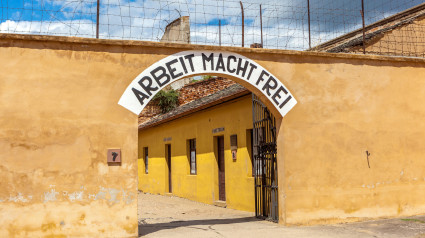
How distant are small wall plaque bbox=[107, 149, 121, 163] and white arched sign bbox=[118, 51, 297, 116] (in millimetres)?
762

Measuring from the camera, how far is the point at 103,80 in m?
8.48

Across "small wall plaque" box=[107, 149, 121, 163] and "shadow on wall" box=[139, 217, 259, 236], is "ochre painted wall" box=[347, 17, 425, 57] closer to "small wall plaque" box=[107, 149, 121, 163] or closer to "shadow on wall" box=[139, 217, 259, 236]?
"shadow on wall" box=[139, 217, 259, 236]

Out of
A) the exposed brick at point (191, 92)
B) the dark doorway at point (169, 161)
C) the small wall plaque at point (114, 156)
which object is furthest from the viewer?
the exposed brick at point (191, 92)

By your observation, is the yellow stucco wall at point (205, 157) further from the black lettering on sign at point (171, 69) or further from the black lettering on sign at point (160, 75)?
the black lettering on sign at point (160, 75)

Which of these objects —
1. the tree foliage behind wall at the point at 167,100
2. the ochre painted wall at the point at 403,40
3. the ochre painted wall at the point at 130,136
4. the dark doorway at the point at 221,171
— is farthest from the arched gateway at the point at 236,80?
the tree foliage behind wall at the point at 167,100

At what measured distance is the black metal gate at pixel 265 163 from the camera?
10141mm

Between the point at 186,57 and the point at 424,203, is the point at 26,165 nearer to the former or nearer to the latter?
the point at 186,57

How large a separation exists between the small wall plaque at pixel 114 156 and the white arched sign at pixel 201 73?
0.76 metres

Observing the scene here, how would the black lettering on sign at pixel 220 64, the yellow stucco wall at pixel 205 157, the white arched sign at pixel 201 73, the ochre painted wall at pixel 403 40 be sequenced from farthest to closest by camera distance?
the ochre painted wall at pixel 403 40 → the yellow stucco wall at pixel 205 157 → the black lettering on sign at pixel 220 64 → the white arched sign at pixel 201 73

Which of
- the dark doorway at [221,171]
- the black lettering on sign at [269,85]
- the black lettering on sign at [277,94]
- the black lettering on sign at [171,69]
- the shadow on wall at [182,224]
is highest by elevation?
the black lettering on sign at [171,69]

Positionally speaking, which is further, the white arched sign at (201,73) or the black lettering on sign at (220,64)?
the black lettering on sign at (220,64)

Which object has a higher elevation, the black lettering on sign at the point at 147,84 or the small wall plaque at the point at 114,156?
the black lettering on sign at the point at 147,84

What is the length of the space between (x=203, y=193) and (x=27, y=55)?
29.6 feet

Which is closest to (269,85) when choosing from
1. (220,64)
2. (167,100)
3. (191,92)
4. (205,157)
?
(220,64)
